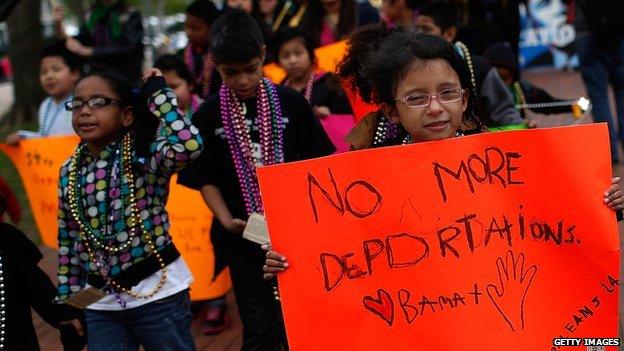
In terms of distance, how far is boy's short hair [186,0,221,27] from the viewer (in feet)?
21.7

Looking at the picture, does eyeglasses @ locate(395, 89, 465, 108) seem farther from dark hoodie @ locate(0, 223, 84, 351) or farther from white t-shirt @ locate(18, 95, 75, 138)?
white t-shirt @ locate(18, 95, 75, 138)

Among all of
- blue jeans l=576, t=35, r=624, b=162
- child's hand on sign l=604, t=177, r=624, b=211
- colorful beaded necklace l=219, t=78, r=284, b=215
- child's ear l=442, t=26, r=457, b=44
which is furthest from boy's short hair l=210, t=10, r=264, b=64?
blue jeans l=576, t=35, r=624, b=162

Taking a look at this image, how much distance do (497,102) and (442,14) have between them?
950 millimetres

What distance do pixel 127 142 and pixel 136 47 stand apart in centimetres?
417

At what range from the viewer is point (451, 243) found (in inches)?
108

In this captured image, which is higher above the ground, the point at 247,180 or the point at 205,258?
the point at 247,180

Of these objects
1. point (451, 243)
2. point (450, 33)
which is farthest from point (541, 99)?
point (451, 243)

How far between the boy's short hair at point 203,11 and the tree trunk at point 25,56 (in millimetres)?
9707

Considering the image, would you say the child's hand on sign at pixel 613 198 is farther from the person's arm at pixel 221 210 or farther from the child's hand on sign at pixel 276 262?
the person's arm at pixel 221 210

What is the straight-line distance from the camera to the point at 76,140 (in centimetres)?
568

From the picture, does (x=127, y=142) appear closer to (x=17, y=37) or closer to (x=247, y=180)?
(x=247, y=180)

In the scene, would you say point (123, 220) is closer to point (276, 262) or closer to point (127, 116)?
point (127, 116)

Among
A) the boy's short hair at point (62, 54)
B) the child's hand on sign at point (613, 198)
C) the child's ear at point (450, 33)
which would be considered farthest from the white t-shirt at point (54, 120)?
the child's hand on sign at point (613, 198)

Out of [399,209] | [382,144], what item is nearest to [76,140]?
[382,144]
